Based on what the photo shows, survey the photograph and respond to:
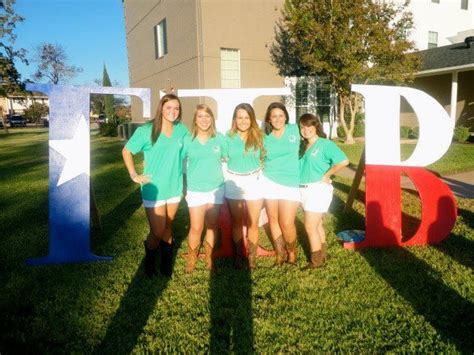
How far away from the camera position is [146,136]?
355 cm

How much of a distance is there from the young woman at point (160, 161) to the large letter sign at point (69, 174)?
0.73m

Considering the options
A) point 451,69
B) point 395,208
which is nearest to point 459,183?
point 395,208

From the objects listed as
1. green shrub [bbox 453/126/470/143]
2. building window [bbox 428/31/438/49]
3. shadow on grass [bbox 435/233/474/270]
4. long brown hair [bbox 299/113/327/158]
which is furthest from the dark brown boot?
building window [bbox 428/31/438/49]

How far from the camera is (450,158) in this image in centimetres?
1058

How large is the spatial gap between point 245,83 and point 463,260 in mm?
12766

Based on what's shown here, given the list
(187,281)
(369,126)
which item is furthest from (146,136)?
(369,126)

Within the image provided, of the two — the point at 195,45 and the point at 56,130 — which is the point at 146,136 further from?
the point at 195,45

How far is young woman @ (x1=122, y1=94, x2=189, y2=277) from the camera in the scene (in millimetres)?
3520

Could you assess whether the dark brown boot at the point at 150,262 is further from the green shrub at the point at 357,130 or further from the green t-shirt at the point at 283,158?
the green shrub at the point at 357,130

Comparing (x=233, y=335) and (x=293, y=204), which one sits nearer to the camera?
(x=233, y=335)

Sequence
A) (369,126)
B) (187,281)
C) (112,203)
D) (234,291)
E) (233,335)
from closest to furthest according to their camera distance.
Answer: (233,335) < (234,291) < (187,281) < (369,126) < (112,203)

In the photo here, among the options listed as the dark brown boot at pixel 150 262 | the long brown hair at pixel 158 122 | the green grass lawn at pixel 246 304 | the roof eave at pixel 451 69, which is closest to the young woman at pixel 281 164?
the green grass lawn at pixel 246 304

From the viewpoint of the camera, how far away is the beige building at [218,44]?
572 inches

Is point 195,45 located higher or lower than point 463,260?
higher
